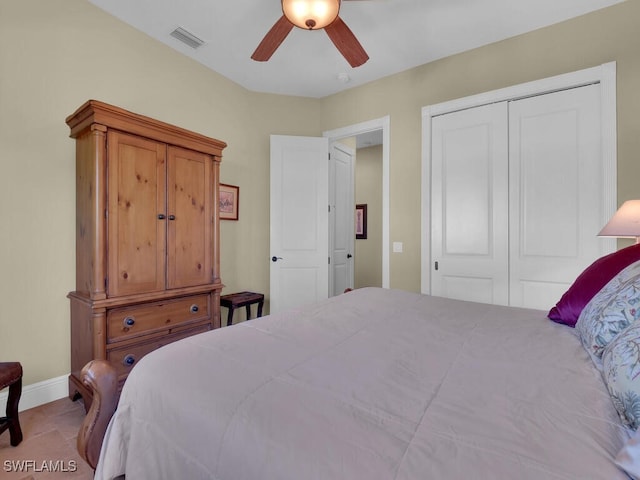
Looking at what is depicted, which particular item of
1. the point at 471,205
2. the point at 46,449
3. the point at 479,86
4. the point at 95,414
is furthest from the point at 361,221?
the point at 95,414

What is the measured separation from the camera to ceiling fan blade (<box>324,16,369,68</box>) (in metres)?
1.92

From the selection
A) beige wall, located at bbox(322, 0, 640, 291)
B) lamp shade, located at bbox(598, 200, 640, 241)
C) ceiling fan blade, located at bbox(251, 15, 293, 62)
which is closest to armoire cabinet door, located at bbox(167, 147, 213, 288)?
ceiling fan blade, located at bbox(251, 15, 293, 62)

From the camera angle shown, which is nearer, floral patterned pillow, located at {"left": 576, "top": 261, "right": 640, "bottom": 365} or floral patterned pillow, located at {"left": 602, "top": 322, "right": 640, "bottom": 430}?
floral patterned pillow, located at {"left": 602, "top": 322, "right": 640, "bottom": 430}

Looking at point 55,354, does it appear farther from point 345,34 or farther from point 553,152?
point 553,152

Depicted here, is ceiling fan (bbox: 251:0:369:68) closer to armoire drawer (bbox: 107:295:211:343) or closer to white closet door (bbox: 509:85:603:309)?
white closet door (bbox: 509:85:603:309)

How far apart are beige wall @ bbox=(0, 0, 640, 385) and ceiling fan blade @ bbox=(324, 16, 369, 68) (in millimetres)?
1180

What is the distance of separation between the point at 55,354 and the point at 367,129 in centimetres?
334

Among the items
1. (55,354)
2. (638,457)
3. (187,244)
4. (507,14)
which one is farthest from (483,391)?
(507,14)

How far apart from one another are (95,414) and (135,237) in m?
1.38

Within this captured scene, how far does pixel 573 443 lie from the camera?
0.57 metres

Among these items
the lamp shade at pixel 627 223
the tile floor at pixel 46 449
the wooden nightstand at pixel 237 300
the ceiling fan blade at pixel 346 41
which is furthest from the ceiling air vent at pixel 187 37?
the lamp shade at pixel 627 223

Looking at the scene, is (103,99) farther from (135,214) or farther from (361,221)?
(361,221)

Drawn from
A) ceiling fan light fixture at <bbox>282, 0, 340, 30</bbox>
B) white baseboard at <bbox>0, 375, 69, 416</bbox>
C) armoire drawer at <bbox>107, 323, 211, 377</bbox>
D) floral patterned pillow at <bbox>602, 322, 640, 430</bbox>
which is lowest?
white baseboard at <bbox>0, 375, 69, 416</bbox>

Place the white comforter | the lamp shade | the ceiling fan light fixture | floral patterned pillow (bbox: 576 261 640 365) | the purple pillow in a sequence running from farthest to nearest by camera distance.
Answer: the lamp shade
the ceiling fan light fixture
the purple pillow
floral patterned pillow (bbox: 576 261 640 365)
the white comforter
